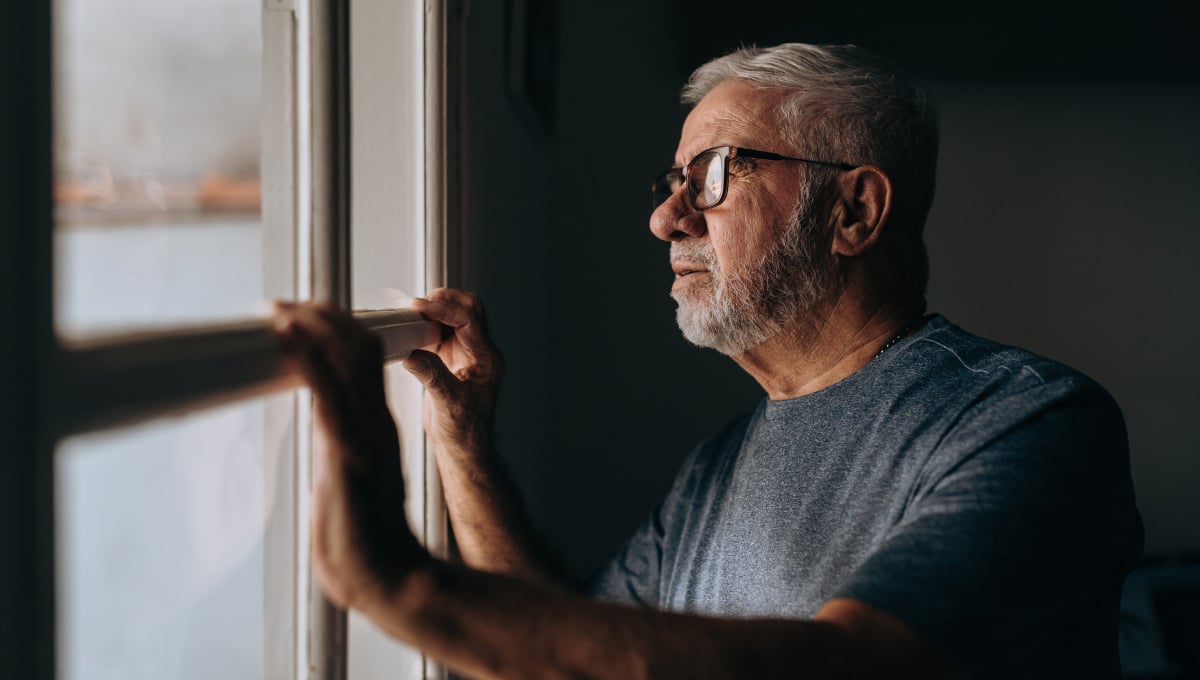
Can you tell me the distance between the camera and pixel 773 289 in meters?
1.22

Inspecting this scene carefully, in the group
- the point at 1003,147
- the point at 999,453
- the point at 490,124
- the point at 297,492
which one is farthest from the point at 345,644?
the point at 1003,147

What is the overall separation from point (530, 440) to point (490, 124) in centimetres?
68

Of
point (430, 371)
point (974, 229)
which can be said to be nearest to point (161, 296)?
point (430, 371)

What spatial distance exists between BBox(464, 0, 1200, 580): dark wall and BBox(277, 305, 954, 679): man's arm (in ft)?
5.12

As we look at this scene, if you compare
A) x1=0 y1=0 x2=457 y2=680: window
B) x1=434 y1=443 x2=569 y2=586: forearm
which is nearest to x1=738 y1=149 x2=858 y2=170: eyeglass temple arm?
x1=0 y1=0 x2=457 y2=680: window

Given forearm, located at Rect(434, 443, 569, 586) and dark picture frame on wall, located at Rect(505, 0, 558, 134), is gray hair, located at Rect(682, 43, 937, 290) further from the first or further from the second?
forearm, located at Rect(434, 443, 569, 586)

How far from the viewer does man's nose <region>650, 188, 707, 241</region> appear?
1288 millimetres

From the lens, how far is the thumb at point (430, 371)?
99cm

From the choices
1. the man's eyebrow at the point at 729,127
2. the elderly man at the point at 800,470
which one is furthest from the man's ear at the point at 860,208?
the man's eyebrow at the point at 729,127

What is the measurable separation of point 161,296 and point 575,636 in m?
0.40

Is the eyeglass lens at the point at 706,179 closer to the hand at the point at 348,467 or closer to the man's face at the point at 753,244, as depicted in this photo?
the man's face at the point at 753,244

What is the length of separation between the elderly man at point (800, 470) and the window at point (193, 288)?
4.5 inches

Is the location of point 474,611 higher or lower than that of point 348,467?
lower

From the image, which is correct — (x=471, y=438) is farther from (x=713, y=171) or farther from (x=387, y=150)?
(x=713, y=171)
